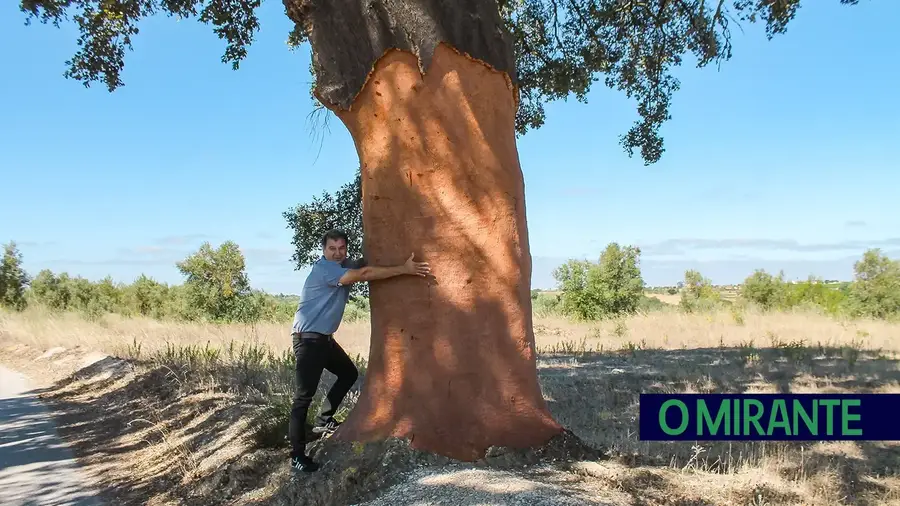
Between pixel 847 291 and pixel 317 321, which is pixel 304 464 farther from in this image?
pixel 847 291

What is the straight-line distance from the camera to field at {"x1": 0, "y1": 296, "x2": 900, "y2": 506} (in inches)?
173

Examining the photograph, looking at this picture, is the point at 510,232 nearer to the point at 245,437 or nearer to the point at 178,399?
the point at 245,437

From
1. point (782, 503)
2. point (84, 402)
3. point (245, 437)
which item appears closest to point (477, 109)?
point (782, 503)

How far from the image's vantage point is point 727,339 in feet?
50.4

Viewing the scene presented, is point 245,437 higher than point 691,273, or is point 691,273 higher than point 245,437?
point 691,273

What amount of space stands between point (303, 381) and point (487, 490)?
1.61 m

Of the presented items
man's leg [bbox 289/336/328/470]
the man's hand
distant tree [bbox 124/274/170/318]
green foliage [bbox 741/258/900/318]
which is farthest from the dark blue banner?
distant tree [bbox 124/274/170/318]

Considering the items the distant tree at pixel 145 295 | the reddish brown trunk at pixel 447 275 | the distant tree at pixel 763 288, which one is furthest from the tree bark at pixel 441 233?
the distant tree at pixel 145 295

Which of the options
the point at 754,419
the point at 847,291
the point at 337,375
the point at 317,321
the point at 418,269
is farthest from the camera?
the point at 847,291

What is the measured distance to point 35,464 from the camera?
6.27 metres

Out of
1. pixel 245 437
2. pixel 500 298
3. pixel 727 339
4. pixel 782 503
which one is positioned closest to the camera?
pixel 782 503

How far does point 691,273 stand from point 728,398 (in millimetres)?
39383

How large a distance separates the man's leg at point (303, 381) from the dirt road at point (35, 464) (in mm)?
2095

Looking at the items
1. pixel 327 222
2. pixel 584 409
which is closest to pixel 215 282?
pixel 327 222
